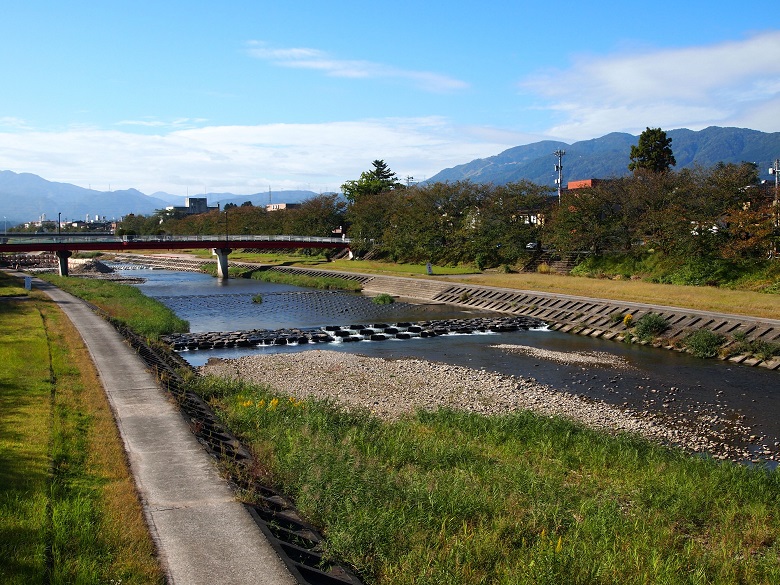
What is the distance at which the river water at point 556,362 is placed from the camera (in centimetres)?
2338

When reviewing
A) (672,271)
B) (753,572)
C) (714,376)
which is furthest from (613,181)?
(753,572)

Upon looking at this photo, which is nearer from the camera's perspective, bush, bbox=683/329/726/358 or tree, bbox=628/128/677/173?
bush, bbox=683/329/726/358

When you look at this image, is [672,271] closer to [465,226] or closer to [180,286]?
[465,226]

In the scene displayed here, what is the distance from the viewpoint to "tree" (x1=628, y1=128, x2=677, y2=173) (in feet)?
237

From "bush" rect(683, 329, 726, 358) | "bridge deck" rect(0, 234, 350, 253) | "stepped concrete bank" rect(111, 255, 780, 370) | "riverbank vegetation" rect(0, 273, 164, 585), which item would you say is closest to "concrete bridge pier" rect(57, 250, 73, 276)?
"bridge deck" rect(0, 234, 350, 253)

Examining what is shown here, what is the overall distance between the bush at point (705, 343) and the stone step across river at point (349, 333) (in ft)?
38.6

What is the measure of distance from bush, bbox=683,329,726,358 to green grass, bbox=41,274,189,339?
91.3ft

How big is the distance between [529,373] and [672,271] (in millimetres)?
28670

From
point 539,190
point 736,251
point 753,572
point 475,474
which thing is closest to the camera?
point 753,572

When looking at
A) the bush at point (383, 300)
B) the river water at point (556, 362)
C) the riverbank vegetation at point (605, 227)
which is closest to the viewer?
the river water at point (556, 362)

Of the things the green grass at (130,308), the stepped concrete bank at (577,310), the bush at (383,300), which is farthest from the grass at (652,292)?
the green grass at (130,308)

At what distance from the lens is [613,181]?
210 feet

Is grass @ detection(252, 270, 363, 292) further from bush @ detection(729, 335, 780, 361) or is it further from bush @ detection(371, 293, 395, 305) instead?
bush @ detection(729, 335, 780, 361)

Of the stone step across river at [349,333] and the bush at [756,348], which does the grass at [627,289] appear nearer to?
the bush at [756,348]
